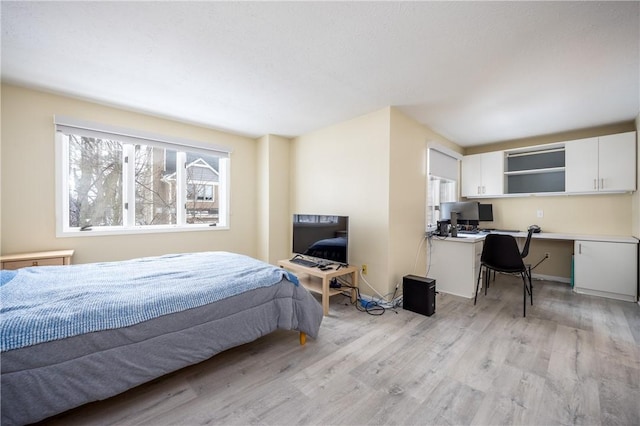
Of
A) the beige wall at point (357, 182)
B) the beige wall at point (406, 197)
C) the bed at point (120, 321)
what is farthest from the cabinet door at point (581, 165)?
the bed at point (120, 321)

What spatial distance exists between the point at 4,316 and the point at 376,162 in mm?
3143

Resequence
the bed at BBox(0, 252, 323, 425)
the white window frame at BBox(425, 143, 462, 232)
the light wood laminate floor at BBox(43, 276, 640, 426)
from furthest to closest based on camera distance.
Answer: the white window frame at BBox(425, 143, 462, 232), the light wood laminate floor at BBox(43, 276, 640, 426), the bed at BBox(0, 252, 323, 425)

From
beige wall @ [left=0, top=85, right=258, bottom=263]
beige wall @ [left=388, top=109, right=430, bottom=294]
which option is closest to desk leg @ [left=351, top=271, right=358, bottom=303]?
beige wall @ [left=388, top=109, right=430, bottom=294]

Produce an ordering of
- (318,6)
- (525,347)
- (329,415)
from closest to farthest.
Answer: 1. (329,415)
2. (318,6)
3. (525,347)

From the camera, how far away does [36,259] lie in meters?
2.47

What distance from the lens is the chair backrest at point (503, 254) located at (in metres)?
2.93

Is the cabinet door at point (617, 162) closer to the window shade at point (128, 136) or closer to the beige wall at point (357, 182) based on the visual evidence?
the beige wall at point (357, 182)

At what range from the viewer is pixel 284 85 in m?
2.55

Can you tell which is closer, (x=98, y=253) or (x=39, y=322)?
(x=39, y=322)

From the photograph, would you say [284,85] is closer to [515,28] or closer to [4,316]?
Answer: [515,28]

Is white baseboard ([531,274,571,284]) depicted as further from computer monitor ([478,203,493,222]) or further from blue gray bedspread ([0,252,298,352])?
blue gray bedspread ([0,252,298,352])

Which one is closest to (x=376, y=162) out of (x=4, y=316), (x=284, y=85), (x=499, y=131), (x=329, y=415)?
(x=284, y=85)

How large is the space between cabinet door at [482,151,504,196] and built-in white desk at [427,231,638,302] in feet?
3.55

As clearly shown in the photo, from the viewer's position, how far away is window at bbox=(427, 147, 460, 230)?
3961 millimetres
